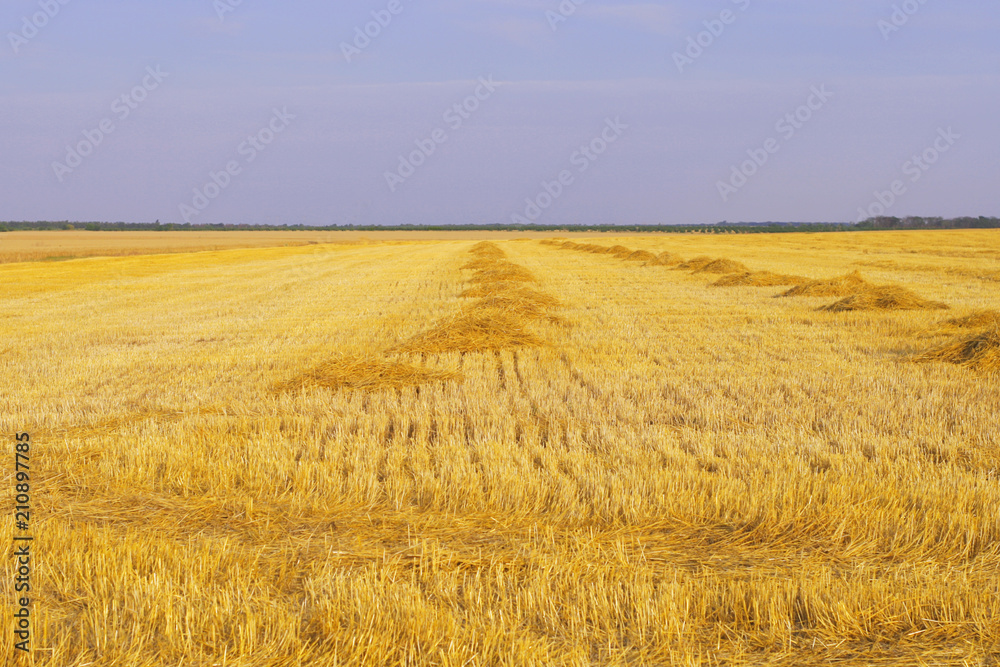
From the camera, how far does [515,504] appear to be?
5.13 metres

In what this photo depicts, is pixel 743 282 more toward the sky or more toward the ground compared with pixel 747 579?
more toward the sky

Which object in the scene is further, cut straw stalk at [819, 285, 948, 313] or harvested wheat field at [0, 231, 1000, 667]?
cut straw stalk at [819, 285, 948, 313]

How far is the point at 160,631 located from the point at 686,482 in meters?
3.38

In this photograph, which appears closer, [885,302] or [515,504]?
[515,504]

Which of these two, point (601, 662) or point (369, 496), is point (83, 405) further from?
point (601, 662)

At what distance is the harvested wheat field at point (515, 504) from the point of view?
349 cm

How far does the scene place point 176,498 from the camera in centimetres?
536

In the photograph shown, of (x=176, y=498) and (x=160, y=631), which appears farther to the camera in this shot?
(x=176, y=498)

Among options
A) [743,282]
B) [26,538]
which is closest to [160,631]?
[26,538]

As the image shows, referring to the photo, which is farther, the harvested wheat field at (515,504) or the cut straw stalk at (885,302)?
the cut straw stalk at (885,302)

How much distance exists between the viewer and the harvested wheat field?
349cm

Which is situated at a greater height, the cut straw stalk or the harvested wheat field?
the cut straw stalk

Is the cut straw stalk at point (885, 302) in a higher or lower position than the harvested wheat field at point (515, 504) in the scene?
higher

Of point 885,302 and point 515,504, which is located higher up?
point 885,302
